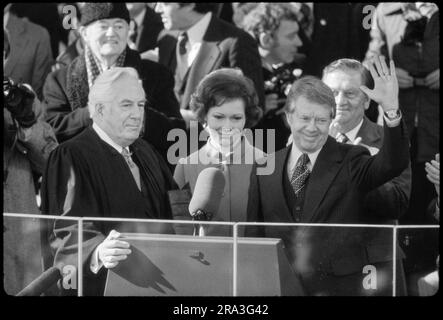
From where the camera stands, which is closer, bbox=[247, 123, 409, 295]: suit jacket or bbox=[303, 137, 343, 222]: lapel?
bbox=[247, 123, 409, 295]: suit jacket

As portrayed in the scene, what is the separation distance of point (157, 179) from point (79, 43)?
27.5 inches

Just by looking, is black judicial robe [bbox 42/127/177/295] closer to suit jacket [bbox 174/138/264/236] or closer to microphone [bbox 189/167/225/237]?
suit jacket [bbox 174/138/264/236]

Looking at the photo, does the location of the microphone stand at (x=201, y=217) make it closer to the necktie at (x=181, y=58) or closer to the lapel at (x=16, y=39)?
the necktie at (x=181, y=58)

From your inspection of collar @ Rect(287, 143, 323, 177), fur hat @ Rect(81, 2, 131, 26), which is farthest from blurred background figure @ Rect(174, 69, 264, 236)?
fur hat @ Rect(81, 2, 131, 26)

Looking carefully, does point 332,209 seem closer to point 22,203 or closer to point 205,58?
point 205,58

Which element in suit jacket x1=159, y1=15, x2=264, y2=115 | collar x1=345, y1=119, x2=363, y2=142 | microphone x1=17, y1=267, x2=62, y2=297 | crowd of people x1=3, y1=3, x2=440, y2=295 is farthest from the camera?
suit jacket x1=159, y1=15, x2=264, y2=115

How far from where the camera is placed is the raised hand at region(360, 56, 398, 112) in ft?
20.3

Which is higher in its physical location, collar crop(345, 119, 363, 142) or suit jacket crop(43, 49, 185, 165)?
suit jacket crop(43, 49, 185, 165)

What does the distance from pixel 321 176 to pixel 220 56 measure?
2.32 ft

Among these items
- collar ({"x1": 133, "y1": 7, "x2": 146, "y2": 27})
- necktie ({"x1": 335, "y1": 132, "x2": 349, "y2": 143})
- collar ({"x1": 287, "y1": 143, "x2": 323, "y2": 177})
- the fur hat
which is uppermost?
the fur hat

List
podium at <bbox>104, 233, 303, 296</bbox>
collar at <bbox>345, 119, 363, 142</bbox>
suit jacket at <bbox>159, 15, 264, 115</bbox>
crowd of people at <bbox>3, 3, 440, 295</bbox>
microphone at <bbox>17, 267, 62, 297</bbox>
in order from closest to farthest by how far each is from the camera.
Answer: podium at <bbox>104, 233, 303, 296</bbox> < microphone at <bbox>17, 267, 62, 297</bbox> < crowd of people at <bbox>3, 3, 440, 295</bbox> < collar at <bbox>345, 119, 363, 142</bbox> < suit jacket at <bbox>159, 15, 264, 115</bbox>

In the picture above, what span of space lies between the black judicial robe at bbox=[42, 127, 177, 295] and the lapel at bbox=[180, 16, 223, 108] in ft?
1.14

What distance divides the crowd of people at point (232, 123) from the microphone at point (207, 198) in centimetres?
8
